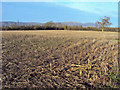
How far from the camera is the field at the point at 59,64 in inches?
76.5

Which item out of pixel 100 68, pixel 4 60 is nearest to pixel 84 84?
pixel 100 68

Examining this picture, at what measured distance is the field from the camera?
6.37 ft

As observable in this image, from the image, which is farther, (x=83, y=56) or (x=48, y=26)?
(x=48, y=26)

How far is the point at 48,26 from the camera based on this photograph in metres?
7.86

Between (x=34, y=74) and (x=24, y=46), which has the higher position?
(x=24, y=46)

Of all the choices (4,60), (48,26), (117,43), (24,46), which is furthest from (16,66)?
(48,26)

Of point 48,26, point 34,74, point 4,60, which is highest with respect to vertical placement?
point 48,26

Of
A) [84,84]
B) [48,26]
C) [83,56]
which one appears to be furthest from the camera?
[48,26]

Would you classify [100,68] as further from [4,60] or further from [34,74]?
[4,60]

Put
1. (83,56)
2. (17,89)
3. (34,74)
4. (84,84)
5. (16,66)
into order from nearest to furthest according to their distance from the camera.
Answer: (17,89)
(84,84)
(34,74)
(16,66)
(83,56)

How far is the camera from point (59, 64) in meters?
2.32

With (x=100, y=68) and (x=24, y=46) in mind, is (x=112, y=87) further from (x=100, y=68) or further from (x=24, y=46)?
(x=24, y=46)

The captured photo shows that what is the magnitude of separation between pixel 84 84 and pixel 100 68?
544mm

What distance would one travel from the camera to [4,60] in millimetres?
2402
